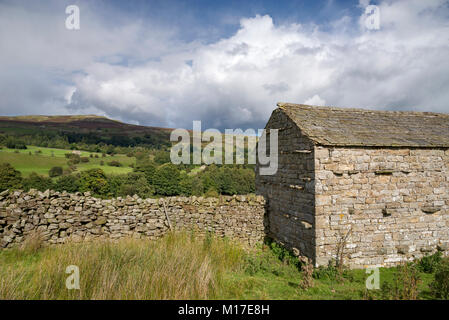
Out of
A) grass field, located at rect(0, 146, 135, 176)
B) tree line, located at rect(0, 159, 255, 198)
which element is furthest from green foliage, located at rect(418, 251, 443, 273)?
grass field, located at rect(0, 146, 135, 176)

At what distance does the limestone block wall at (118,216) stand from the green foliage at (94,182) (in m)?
30.1

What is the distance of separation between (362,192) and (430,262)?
3.10 m

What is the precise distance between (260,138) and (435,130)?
277 inches

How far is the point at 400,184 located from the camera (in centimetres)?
793

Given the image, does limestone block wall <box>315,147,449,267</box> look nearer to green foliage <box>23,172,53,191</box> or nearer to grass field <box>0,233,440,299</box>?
grass field <box>0,233,440,299</box>

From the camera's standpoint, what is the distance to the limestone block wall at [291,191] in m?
7.62

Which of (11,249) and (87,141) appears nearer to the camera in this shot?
(11,249)

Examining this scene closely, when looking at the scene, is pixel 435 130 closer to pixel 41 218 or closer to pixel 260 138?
pixel 260 138

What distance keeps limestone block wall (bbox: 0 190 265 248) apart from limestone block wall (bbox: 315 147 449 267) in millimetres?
3138

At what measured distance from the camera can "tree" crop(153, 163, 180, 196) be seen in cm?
4159
